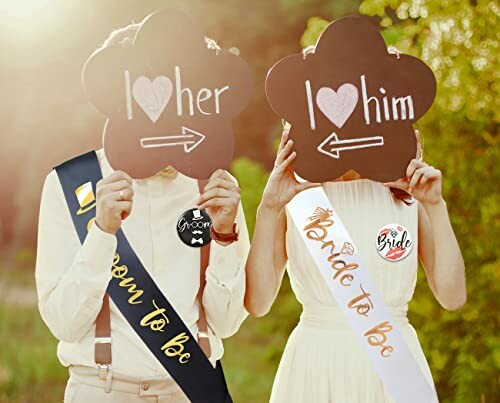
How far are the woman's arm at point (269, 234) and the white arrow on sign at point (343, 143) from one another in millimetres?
106

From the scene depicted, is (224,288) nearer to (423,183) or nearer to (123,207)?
(123,207)

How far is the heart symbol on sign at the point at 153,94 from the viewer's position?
109 inches

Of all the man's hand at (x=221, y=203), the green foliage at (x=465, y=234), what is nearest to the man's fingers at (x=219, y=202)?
the man's hand at (x=221, y=203)

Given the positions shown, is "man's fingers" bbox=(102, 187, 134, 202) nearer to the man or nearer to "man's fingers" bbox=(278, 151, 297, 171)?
the man

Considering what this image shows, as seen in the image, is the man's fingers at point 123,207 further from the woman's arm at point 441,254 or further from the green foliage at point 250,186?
the green foliage at point 250,186

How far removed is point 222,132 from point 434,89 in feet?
2.24

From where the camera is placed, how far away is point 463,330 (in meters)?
5.44

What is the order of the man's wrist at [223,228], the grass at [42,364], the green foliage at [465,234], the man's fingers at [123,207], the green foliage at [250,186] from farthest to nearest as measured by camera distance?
the grass at [42,364], the green foliage at [250,186], the green foliage at [465,234], the man's wrist at [223,228], the man's fingers at [123,207]

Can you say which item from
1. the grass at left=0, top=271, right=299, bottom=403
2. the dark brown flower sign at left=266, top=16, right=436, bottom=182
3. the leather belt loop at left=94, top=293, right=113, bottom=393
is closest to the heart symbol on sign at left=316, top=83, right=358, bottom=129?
the dark brown flower sign at left=266, top=16, right=436, bottom=182

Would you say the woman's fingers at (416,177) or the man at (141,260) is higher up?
the woman's fingers at (416,177)

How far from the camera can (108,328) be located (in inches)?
109

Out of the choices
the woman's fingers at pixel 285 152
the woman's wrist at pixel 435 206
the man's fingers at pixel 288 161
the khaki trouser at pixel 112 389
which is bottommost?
the khaki trouser at pixel 112 389

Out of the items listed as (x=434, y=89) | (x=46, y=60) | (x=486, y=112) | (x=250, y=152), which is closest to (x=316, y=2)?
(x=250, y=152)

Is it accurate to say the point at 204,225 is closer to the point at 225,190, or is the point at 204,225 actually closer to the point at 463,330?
the point at 225,190
